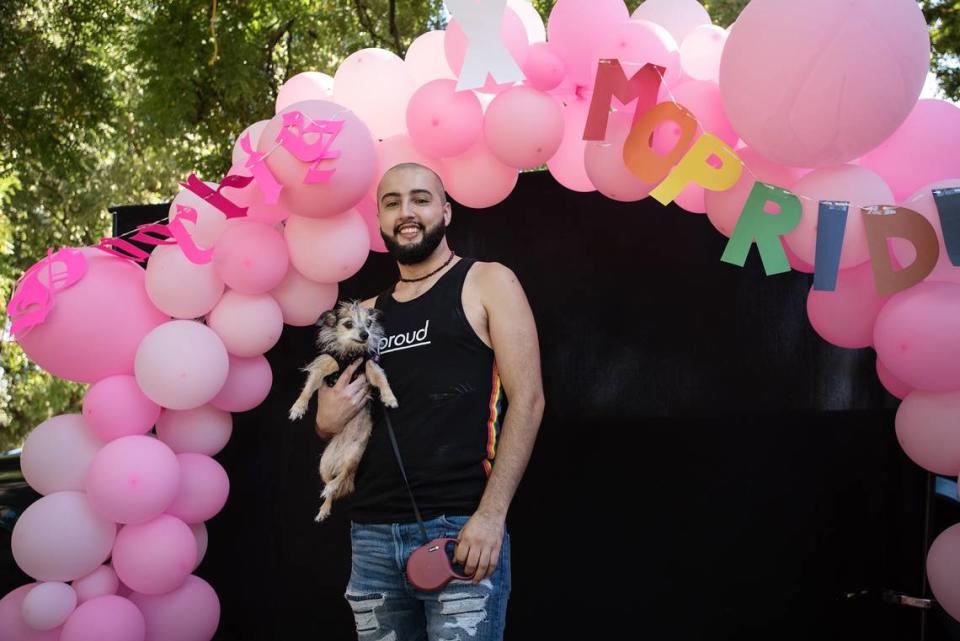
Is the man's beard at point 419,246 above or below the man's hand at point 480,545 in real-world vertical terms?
above

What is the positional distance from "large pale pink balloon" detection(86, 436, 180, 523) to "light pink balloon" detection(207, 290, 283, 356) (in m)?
0.44

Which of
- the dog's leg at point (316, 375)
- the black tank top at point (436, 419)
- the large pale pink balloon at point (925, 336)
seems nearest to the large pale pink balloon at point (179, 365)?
the dog's leg at point (316, 375)

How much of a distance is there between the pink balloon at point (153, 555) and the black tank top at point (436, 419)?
709mm

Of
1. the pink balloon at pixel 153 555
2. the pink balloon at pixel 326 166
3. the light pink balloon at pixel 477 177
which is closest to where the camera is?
the pink balloon at pixel 326 166

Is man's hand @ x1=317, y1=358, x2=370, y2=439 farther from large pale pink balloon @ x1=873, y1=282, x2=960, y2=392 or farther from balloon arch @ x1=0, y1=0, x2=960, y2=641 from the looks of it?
large pale pink balloon @ x1=873, y1=282, x2=960, y2=392

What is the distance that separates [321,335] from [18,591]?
139 cm

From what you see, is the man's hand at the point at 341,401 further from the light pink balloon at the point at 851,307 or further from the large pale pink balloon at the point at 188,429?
the light pink balloon at the point at 851,307

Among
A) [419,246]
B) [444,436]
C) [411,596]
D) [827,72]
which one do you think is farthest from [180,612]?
[827,72]

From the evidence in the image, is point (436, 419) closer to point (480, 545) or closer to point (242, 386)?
point (480, 545)

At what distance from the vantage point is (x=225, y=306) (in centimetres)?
307

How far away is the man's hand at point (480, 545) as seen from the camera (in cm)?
235

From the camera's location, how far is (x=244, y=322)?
3043 millimetres

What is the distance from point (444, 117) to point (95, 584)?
1.98 m

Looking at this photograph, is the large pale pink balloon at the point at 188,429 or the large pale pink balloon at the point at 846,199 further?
the large pale pink balloon at the point at 188,429
